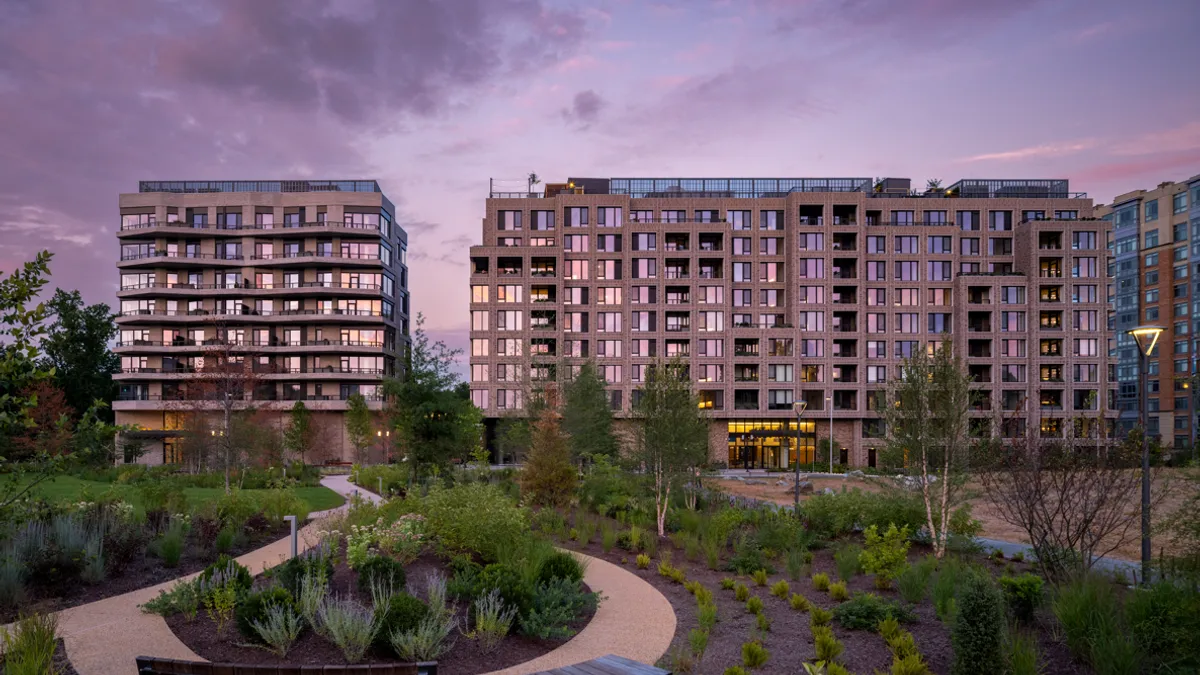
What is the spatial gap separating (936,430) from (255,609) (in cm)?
1489

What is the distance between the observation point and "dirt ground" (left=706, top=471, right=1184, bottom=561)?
1760 cm

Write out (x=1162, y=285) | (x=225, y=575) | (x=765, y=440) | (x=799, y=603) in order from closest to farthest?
(x=225, y=575), (x=799, y=603), (x=765, y=440), (x=1162, y=285)

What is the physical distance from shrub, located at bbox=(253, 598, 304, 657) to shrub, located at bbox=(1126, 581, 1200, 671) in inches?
397

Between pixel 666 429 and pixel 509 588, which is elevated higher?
pixel 666 429

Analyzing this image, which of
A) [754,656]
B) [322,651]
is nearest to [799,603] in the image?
[754,656]

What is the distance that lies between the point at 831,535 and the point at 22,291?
17.6m

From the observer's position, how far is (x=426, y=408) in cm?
2680

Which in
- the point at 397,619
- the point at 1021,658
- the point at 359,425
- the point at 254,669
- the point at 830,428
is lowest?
the point at 830,428

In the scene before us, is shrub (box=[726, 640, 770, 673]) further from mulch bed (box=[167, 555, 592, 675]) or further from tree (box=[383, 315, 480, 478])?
tree (box=[383, 315, 480, 478])

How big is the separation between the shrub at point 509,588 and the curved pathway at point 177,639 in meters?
0.88

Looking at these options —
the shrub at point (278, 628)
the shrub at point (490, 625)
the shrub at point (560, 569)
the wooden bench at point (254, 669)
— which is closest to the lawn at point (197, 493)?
the shrub at point (560, 569)

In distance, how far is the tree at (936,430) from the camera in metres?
16.2

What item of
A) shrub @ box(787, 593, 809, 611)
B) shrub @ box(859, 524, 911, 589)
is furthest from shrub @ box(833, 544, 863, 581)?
shrub @ box(787, 593, 809, 611)

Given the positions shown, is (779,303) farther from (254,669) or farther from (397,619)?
(254,669)
